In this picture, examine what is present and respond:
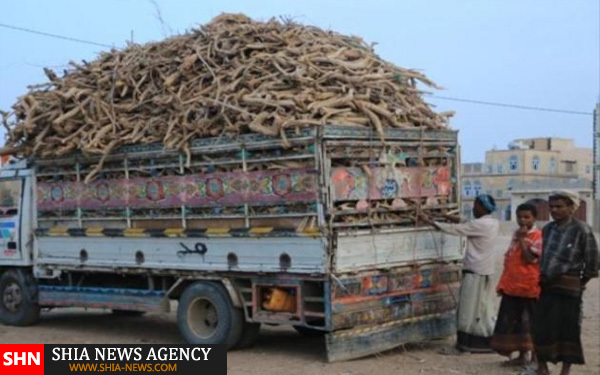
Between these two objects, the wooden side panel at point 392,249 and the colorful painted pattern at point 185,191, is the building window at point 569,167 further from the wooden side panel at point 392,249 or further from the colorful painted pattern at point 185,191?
the colorful painted pattern at point 185,191

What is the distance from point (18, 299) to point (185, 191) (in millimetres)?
3321

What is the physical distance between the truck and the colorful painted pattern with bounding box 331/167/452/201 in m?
0.02

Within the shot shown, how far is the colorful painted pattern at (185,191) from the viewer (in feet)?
26.6

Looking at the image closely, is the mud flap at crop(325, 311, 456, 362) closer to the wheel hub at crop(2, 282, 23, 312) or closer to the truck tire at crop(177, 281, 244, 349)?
the truck tire at crop(177, 281, 244, 349)

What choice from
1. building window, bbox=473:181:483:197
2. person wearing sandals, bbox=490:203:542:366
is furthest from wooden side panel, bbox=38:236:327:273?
building window, bbox=473:181:483:197

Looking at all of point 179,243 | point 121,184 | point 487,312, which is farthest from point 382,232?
point 121,184

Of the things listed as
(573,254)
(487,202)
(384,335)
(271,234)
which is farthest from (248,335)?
(573,254)

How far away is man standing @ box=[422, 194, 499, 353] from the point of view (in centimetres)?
853

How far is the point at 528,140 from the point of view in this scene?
69375 mm

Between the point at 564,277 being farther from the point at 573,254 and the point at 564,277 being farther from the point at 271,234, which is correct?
the point at 271,234

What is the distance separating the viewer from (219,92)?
29.2 ft

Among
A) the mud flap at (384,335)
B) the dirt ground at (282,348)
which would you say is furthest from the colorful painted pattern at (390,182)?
the dirt ground at (282,348)

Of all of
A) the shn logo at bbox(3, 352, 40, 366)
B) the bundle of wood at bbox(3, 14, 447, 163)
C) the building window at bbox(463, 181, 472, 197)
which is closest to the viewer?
the shn logo at bbox(3, 352, 40, 366)

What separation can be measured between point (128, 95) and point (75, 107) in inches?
25.7
